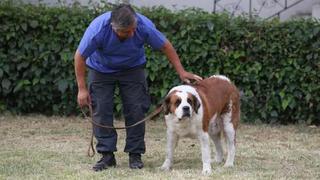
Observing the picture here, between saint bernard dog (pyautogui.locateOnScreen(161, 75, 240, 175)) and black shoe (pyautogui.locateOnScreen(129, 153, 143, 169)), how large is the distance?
243mm

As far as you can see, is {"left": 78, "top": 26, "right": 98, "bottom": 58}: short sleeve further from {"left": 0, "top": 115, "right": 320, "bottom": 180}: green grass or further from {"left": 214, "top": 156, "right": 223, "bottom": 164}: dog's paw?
{"left": 214, "top": 156, "right": 223, "bottom": 164}: dog's paw

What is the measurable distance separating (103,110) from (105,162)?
530 millimetres

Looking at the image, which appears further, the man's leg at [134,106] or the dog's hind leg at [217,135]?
the dog's hind leg at [217,135]

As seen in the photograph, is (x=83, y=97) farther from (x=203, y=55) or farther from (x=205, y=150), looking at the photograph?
(x=203, y=55)

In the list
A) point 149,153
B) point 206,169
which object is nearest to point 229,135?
point 206,169

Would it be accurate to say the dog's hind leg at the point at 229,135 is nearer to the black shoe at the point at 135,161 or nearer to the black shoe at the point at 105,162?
the black shoe at the point at 135,161

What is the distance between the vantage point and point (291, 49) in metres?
10.4

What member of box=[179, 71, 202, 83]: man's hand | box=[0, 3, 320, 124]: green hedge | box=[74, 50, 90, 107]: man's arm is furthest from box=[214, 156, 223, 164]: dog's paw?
box=[0, 3, 320, 124]: green hedge

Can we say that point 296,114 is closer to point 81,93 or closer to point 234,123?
point 234,123

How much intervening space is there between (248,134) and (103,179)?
136 inches

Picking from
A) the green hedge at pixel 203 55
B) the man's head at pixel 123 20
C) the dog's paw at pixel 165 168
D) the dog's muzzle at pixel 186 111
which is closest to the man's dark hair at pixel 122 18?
the man's head at pixel 123 20

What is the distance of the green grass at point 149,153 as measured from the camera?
7.27 metres

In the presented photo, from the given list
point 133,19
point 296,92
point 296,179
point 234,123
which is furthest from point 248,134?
point 133,19

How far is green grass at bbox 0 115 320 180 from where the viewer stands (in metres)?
7.27
